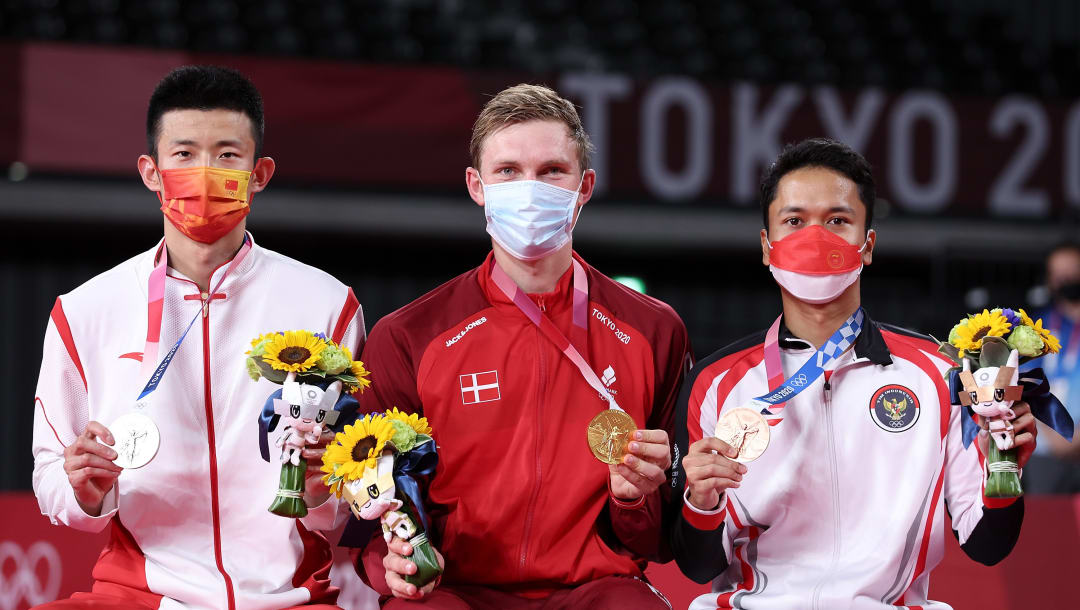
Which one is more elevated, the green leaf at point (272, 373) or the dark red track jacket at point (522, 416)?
the green leaf at point (272, 373)

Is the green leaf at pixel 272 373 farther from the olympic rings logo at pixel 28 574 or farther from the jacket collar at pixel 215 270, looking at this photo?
the olympic rings logo at pixel 28 574

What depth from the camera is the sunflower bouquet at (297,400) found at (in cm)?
289

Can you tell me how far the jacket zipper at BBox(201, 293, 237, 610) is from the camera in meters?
3.21

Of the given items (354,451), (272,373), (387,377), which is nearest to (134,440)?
(272,373)

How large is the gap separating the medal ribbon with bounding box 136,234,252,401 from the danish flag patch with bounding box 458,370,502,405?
744mm

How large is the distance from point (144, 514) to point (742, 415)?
163 centimetres

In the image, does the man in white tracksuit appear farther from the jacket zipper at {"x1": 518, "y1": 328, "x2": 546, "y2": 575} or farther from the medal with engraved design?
the medal with engraved design

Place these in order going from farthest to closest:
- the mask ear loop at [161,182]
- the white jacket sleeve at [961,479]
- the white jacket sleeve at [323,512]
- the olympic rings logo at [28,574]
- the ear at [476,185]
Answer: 1. the olympic rings logo at [28,574]
2. the ear at [476,185]
3. the mask ear loop at [161,182]
4. the white jacket sleeve at [961,479]
5. the white jacket sleeve at [323,512]

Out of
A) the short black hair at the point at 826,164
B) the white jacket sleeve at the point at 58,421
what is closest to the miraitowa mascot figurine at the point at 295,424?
the white jacket sleeve at the point at 58,421

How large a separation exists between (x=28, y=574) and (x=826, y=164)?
10.9ft

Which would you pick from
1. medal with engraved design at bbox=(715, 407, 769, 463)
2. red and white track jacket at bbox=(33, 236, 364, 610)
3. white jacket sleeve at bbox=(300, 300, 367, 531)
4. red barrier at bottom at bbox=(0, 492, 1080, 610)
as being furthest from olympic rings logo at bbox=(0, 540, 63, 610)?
medal with engraved design at bbox=(715, 407, 769, 463)

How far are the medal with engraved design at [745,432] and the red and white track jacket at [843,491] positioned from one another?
0.53ft

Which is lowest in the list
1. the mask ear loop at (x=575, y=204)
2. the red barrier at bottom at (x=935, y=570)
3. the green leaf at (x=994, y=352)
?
the red barrier at bottom at (x=935, y=570)

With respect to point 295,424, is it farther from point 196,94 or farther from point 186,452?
point 196,94
